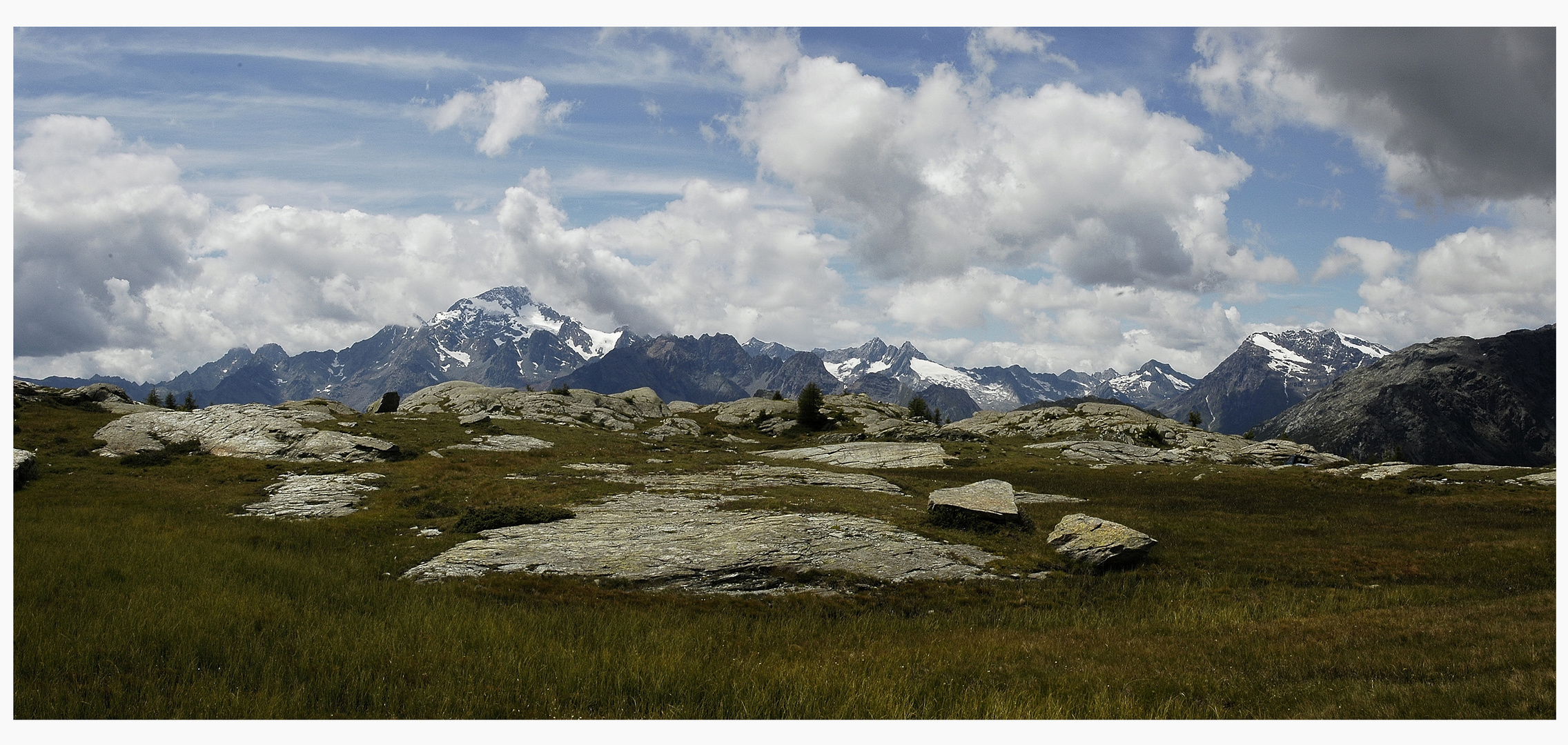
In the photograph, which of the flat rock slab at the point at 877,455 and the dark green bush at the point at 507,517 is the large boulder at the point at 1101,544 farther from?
the flat rock slab at the point at 877,455

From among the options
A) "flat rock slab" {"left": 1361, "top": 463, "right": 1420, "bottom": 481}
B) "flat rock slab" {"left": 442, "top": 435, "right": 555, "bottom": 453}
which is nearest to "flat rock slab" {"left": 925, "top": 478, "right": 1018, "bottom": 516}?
"flat rock slab" {"left": 1361, "top": 463, "right": 1420, "bottom": 481}

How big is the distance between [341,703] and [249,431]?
69898mm

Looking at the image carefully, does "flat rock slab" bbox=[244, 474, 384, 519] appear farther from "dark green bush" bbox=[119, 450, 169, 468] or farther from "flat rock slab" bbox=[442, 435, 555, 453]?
"flat rock slab" bbox=[442, 435, 555, 453]

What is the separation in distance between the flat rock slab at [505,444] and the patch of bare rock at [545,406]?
1039 inches

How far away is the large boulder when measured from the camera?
29141 mm

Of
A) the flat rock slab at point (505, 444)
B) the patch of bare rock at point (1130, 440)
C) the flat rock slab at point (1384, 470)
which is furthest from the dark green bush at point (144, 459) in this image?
the flat rock slab at point (1384, 470)

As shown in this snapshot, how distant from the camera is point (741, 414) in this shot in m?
155

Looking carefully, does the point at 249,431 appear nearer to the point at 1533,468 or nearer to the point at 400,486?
the point at 400,486

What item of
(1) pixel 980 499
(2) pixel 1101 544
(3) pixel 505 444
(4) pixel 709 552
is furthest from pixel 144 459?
(2) pixel 1101 544

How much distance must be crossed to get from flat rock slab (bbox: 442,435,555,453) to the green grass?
112 ft

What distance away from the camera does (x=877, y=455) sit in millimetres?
82812

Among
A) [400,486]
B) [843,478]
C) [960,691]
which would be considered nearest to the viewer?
[960,691]

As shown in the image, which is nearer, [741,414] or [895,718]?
[895,718]

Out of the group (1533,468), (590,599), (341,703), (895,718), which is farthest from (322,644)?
(1533,468)
